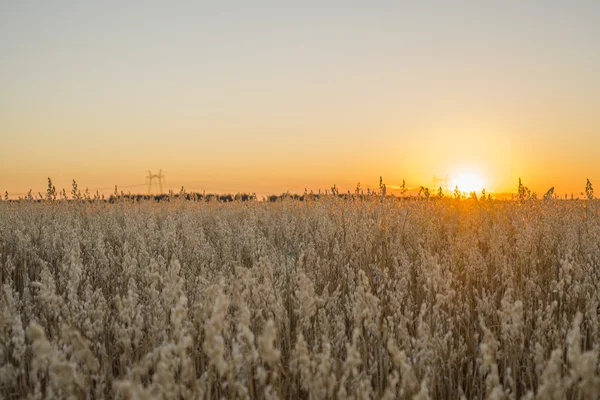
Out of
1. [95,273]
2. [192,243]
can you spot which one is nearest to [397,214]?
[192,243]

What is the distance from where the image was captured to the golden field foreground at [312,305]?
5.79ft

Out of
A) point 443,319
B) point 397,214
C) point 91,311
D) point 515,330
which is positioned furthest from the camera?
point 397,214

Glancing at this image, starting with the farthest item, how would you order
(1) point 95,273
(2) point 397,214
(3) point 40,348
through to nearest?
1. (2) point 397,214
2. (1) point 95,273
3. (3) point 40,348

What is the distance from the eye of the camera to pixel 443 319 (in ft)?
9.57

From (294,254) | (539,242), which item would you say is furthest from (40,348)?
(539,242)

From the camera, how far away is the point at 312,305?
88.4 inches

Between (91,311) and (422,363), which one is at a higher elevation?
(91,311)

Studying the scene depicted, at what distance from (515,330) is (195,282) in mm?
2296

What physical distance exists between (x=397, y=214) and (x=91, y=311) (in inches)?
155

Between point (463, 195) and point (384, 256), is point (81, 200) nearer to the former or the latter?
point (384, 256)

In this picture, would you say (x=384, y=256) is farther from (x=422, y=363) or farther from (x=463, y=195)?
(x=463, y=195)

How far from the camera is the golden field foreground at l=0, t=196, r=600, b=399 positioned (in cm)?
177

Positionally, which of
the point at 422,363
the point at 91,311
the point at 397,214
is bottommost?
the point at 422,363

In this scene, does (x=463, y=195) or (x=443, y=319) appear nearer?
(x=443, y=319)
